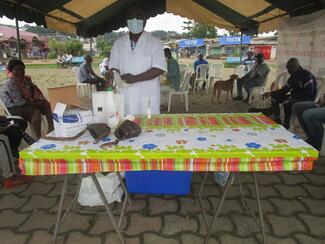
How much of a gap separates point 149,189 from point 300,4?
4.52m

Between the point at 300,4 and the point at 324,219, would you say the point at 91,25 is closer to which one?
the point at 300,4

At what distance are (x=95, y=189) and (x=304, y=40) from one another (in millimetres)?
4913

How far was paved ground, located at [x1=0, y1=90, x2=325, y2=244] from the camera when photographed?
6.50 feet

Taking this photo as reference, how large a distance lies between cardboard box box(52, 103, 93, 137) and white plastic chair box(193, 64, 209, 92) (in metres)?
7.93

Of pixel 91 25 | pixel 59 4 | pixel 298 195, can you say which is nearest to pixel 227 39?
pixel 91 25

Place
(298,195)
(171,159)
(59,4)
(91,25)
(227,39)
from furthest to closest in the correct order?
1. (227,39)
2. (91,25)
3. (59,4)
4. (298,195)
5. (171,159)

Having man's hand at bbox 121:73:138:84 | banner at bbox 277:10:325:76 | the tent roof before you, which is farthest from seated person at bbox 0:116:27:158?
banner at bbox 277:10:325:76

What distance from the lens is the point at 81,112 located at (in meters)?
1.74

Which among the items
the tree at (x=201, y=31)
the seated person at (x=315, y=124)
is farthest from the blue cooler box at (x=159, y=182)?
the tree at (x=201, y=31)

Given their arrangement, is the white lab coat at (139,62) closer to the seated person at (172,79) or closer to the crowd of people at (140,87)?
the crowd of people at (140,87)

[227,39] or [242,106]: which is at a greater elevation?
[227,39]

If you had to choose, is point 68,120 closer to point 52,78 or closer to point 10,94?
point 10,94

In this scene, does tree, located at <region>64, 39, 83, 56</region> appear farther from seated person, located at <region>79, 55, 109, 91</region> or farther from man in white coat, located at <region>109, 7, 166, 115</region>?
man in white coat, located at <region>109, 7, 166, 115</region>

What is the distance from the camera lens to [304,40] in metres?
5.16
